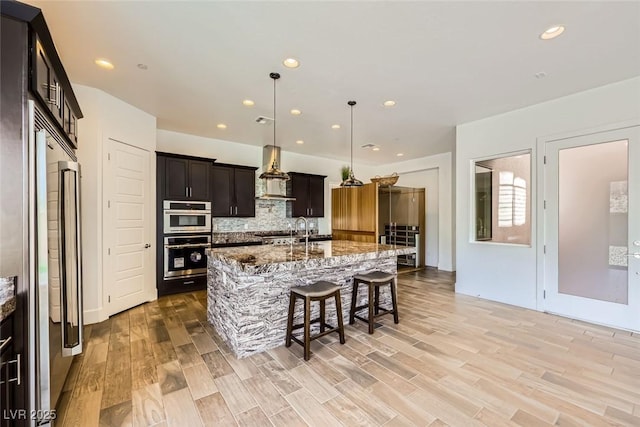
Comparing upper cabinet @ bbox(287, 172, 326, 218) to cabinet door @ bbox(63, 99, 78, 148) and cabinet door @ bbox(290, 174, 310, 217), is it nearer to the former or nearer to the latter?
cabinet door @ bbox(290, 174, 310, 217)

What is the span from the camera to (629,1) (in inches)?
80.5

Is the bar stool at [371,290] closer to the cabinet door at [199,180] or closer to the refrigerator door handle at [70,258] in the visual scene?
the refrigerator door handle at [70,258]

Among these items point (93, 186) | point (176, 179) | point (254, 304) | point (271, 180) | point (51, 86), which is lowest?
point (254, 304)

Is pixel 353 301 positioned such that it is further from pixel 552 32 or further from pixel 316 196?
pixel 316 196

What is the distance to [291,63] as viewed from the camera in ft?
9.46

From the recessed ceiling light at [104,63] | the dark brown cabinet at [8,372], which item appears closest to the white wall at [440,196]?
the recessed ceiling light at [104,63]

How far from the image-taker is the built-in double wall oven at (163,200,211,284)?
462cm

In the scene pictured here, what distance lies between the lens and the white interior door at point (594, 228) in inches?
128

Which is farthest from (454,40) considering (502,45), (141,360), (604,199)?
(141,360)

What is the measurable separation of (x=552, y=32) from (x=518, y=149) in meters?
2.06

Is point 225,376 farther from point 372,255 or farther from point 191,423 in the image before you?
point 372,255

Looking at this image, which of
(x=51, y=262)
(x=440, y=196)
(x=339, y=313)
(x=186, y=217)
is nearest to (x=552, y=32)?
(x=339, y=313)

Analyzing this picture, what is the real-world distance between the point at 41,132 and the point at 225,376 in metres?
2.12

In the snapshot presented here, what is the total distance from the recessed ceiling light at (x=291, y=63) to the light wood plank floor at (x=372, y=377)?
9.61 ft
